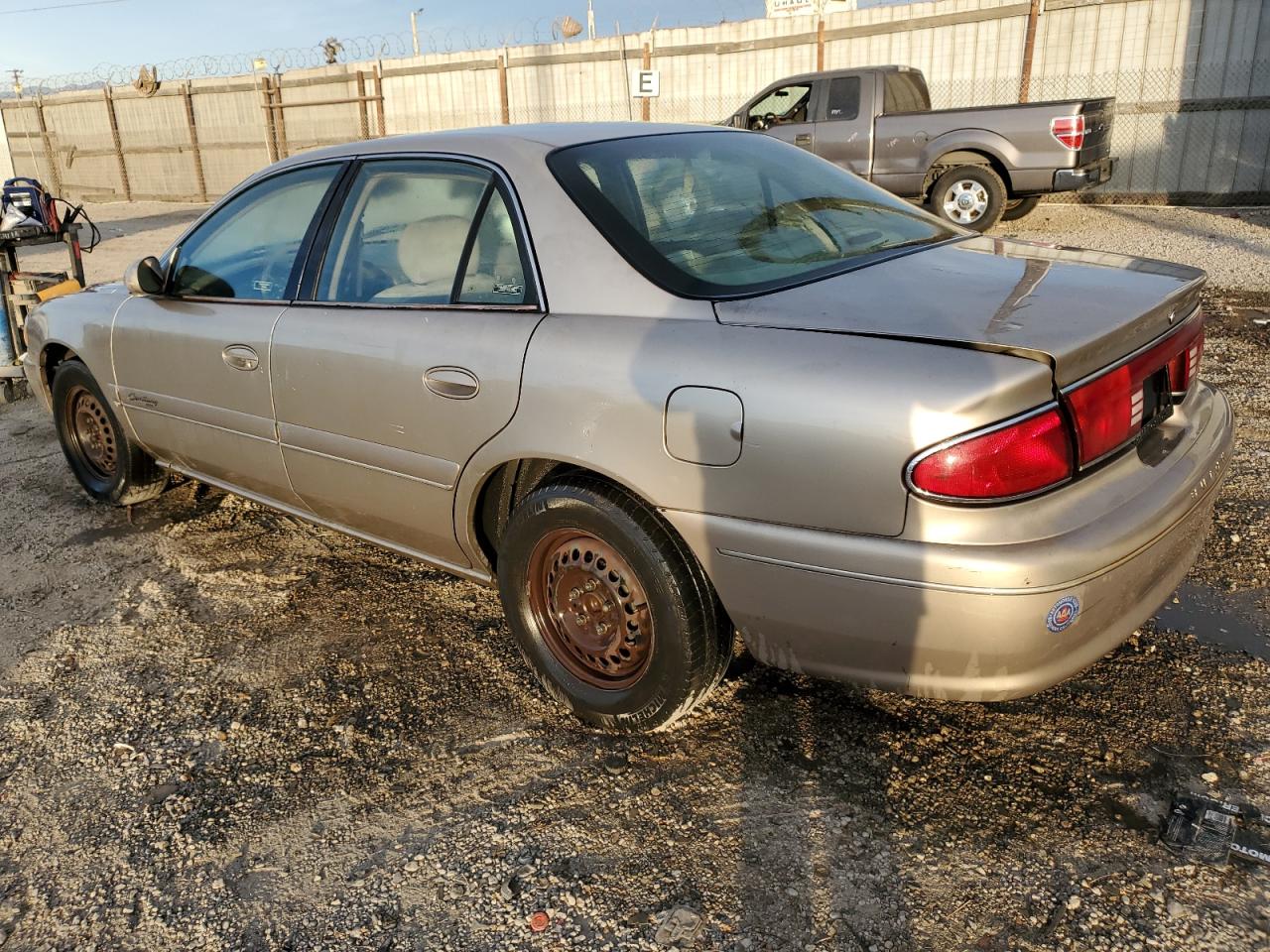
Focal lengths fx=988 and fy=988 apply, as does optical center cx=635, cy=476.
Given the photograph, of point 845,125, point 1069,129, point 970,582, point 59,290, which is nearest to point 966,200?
point 1069,129

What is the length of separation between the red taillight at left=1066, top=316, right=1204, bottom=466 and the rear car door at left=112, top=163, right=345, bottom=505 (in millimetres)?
2537

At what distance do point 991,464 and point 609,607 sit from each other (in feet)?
3.61

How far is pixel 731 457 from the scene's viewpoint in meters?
2.24

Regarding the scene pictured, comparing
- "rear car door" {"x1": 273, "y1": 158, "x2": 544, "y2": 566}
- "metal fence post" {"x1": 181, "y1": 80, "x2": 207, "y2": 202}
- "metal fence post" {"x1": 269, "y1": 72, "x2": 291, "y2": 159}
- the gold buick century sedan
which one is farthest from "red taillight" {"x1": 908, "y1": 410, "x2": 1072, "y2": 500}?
"metal fence post" {"x1": 181, "y1": 80, "x2": 207, "y2": 202}

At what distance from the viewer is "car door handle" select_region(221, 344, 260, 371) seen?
3463 millimetres

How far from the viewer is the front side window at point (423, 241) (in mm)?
2893

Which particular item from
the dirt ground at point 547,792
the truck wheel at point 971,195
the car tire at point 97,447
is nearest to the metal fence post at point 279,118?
the truck wheel at point 971,195

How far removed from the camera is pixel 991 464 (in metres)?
2.02

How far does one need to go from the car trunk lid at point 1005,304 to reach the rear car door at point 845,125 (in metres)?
9.60

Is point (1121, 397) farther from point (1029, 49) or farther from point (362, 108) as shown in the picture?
point (362, 108)

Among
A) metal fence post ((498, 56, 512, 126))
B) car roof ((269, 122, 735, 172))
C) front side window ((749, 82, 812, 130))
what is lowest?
car roof ((269, 122, 735, 172))

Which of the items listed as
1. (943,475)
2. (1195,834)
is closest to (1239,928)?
(1195,834)

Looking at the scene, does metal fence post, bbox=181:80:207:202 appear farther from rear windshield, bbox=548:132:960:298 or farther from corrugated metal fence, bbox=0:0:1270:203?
rear windshield, bbox=548:132:960:298

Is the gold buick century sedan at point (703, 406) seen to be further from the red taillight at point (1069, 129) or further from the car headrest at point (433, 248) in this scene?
the red taillight at point (1069, 129)
